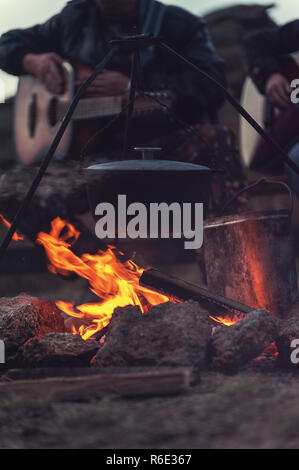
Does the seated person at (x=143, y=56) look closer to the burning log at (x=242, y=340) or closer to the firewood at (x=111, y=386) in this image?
the burning log at (x=242, y=340)

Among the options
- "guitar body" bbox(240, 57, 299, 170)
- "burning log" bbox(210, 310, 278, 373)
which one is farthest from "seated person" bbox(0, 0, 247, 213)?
"burning log" bbox(210, 310, 278, 373)

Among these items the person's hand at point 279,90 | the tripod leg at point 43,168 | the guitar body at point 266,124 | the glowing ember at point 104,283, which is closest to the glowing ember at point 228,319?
the glowing ember at point 104,283

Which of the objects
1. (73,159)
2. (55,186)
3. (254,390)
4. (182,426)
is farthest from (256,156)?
(182,426)

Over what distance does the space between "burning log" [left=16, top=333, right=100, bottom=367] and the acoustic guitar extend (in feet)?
6.55

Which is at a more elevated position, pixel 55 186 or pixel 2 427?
pixel 55 186

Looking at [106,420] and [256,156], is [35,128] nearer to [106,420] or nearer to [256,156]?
[256,156]

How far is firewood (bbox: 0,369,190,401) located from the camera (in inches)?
81.7

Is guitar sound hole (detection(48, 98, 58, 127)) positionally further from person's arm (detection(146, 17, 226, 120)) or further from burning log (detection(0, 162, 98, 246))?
person's arm (detection(146, 17, 226, 120))

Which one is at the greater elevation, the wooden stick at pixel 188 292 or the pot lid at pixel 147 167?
the pot lid at pixel 147 167

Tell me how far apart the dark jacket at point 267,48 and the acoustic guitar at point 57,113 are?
4.23ft

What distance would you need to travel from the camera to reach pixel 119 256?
11.7 feet

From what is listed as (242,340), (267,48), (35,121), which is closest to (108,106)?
(35,121)

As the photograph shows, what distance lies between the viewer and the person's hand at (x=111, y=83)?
438 cm

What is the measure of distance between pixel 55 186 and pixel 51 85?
1.19m
